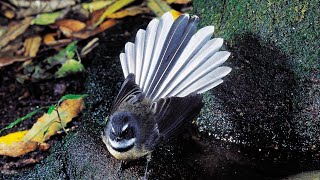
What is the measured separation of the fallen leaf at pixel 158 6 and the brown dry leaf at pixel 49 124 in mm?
1343

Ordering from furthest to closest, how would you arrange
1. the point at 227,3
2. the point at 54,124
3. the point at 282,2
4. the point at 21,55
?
the point at 21,55
the point at 54,124
the point at 227,3
the point at 282,2

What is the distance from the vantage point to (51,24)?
5.57 metres

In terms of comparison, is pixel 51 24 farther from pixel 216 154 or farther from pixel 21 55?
pixel 216 154

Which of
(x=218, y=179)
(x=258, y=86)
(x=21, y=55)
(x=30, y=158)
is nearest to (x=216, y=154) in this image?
(x=218, y=179)

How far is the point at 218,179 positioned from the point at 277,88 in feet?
2.67

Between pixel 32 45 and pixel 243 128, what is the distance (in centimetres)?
255

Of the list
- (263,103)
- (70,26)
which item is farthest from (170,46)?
(70,26)

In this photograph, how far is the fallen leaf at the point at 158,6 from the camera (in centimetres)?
516

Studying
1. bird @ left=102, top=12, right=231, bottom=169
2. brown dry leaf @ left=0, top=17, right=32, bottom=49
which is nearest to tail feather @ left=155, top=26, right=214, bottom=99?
bird @ left=102, top=12, right=231, bottom=169

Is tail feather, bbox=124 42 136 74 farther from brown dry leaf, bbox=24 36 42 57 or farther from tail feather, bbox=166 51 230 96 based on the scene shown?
brown dry leaf, bbox=24 36 42 57

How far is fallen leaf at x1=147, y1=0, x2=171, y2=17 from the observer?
516 cm

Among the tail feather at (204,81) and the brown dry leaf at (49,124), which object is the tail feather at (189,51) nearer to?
the tail feather at (204,81)

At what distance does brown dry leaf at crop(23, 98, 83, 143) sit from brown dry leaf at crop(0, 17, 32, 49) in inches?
58.7

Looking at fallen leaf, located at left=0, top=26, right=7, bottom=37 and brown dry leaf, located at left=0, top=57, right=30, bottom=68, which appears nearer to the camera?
brown dry leaf, located at left=0, top=57, right=30, bottom=68
